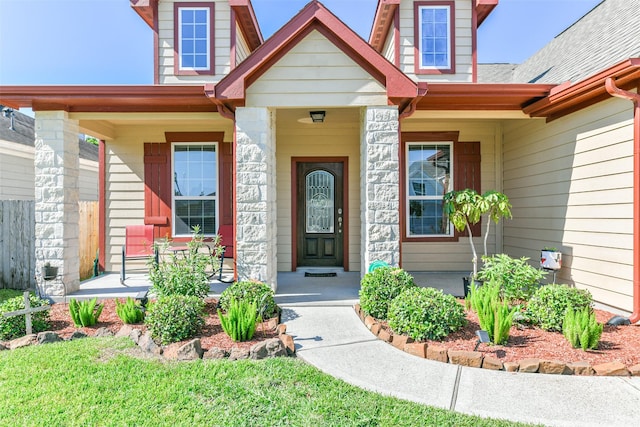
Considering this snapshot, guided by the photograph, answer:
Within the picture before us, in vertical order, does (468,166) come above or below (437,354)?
above

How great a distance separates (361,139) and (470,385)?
351cm

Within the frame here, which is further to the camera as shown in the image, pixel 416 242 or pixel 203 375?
pixel 416 242

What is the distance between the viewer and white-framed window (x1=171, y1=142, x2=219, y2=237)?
670cm

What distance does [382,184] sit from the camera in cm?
474

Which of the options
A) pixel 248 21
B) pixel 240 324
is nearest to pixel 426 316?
pixel 240 324

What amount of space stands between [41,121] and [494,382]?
20.6 feet

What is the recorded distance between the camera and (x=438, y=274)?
6.56m

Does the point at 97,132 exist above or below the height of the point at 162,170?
above

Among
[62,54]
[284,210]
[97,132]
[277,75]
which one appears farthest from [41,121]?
[62,54]

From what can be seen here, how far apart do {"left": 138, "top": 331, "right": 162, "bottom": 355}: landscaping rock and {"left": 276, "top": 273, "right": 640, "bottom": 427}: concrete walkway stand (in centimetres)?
125

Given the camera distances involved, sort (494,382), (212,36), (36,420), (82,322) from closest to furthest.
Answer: (36,420) < (494,382) < (82,322) < (212,36)

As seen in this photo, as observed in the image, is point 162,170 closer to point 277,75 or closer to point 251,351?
point 277,75

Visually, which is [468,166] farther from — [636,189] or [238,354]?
[238,354]

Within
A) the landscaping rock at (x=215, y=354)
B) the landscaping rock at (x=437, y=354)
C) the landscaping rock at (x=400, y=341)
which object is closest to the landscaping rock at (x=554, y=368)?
the landscaping rock at (x=437, y=354)
